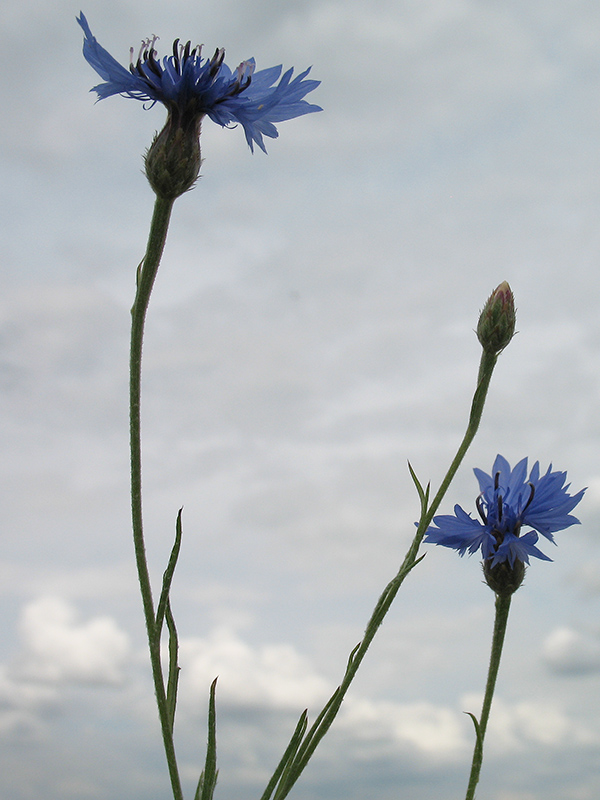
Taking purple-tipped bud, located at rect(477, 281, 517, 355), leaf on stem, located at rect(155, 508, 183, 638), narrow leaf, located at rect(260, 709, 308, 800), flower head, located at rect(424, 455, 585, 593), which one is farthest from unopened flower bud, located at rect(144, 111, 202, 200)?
narrow leaf, located at rect(260, 709, 308, 800)

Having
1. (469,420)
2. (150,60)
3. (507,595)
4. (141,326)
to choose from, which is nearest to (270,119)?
(150,60)

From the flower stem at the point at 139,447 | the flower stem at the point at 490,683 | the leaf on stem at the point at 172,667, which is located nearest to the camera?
the flower stem at the point at 139,447

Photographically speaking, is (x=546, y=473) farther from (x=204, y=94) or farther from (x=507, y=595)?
(x=204, y=94)

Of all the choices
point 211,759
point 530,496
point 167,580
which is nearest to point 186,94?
point 167,580

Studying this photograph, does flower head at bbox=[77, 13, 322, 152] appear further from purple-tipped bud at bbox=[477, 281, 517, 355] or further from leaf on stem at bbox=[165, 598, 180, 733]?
leaf on stem at bbox=[165, 598, 180, 733]

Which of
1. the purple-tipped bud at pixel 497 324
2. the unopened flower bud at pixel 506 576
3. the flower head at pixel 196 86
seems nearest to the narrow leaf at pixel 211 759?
the unopened flower bud at pixel 506 576

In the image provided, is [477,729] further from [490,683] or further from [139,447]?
[139,447]

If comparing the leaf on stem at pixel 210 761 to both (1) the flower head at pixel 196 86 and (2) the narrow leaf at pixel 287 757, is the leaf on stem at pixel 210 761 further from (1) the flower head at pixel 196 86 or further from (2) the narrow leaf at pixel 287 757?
(1) the flower head at pixel 196 86
